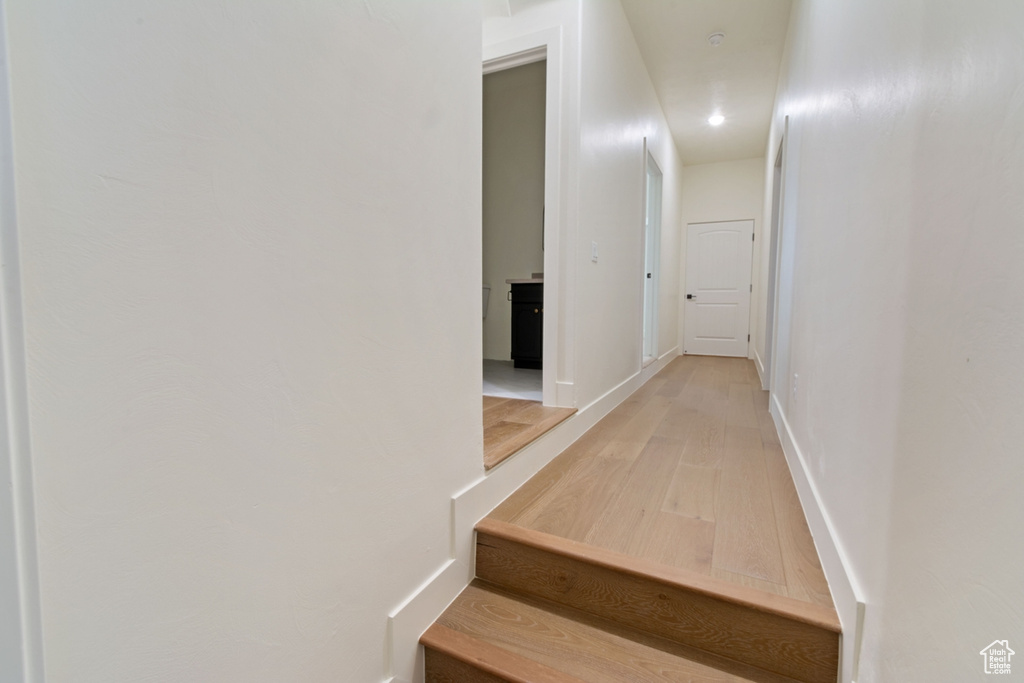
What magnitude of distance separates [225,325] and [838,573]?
1466 mm

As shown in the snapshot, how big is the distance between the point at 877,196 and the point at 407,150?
1.11m

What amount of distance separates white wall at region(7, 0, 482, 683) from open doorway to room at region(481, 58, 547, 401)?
2.59 meters

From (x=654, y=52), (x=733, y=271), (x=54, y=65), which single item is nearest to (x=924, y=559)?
(x=54, y=65)

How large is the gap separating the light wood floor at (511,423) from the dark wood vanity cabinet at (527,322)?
1.11 meters

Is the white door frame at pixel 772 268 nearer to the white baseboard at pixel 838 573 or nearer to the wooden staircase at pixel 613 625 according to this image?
the white baseboard at pixel 838 573

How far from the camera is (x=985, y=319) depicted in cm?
55

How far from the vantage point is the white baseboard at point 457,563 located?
1.10m

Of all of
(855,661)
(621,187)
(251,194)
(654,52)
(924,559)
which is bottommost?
(855,661)

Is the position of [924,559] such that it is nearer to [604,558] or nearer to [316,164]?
[604,558]

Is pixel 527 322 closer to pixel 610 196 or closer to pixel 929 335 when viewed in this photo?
pixel 610 196

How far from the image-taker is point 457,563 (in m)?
1.36

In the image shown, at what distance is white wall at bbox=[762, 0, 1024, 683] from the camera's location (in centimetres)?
51

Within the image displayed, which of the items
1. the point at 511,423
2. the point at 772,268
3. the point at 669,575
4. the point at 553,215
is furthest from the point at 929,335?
the point at 772,268

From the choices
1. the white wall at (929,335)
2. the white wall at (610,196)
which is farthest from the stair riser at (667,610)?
the white wall at (610,196)
